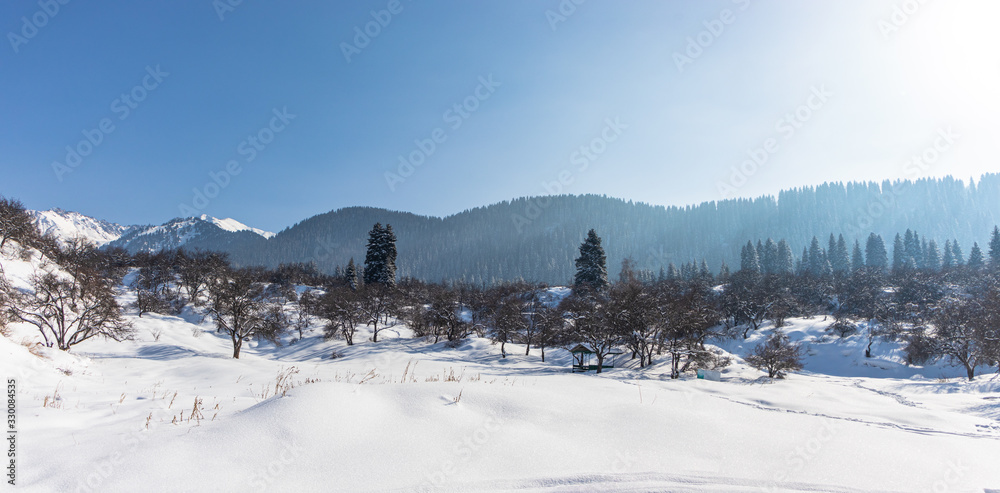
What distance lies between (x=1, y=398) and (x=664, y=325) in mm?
29169

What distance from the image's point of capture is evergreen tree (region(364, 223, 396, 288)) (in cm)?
5428

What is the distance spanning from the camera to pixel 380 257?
180 ft

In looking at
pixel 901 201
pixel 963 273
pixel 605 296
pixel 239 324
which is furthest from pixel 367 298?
pixel 901 201

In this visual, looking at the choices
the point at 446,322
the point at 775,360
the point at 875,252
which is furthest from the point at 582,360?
the point at 875,252

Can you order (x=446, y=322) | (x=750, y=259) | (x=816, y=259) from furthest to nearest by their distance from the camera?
(x=750, y=259)
(x=816, y=259)
(x=446, y=322)

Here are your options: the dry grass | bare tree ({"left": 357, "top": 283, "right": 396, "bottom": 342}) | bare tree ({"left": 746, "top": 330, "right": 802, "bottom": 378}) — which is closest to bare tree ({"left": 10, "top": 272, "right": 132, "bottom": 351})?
the dry grass

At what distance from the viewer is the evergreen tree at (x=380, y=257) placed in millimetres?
54281

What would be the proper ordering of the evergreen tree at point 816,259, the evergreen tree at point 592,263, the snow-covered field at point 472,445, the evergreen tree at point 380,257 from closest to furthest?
the snow-covered field at point 472,445 → the evergreen tree at point 592,263 → the evergreen tree at point 380,257 → the evergreen tree at point 816,259

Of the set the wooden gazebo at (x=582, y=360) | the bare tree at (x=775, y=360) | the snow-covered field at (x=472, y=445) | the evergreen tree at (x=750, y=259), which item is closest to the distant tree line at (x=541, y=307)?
the bare tree at (x=775, y=360)

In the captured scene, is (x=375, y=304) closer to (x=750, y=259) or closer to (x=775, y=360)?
(x=775, y=360)

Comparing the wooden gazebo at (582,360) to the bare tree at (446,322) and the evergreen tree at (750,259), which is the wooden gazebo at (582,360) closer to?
Answer: the bare tree at (446,322)

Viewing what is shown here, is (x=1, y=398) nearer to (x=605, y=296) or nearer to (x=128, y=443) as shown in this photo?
(x=128, y=443)

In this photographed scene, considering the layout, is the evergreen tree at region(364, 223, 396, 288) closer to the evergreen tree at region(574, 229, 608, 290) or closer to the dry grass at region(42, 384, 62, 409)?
the evergreen tree at region(574, 229, 608, 290)

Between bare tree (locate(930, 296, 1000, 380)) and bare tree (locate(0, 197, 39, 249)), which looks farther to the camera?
bare tree (locate(0, 197, 39, 249))
